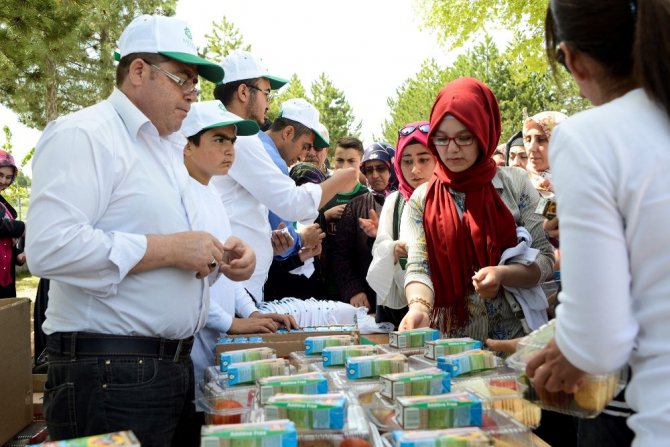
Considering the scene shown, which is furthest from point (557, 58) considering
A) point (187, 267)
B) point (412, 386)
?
point (187, 267)

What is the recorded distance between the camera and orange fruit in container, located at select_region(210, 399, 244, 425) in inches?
63.1

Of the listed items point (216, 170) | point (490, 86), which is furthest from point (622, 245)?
point (490, 86)

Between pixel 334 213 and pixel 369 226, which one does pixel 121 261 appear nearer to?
pixel 369 226

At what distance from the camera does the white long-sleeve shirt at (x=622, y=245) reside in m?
0.99

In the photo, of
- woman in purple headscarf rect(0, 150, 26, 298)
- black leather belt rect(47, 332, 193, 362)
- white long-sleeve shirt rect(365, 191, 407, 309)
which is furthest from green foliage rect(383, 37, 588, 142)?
black leather belt rect(47, 332, 193, 362)

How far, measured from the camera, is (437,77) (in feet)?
130

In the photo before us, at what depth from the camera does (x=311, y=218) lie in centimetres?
349

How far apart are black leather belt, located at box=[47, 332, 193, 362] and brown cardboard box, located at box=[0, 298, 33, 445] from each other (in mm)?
1268

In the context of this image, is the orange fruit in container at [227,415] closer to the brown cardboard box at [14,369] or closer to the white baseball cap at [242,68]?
the brown cardboard box at [14,369]

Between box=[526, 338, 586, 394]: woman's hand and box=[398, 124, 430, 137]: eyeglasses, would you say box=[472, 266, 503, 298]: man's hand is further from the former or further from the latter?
box=[398, 124, 430, 137]: eyeglasses

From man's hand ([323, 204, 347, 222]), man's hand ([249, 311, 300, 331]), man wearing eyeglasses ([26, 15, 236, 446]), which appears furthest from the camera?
man's hand ([323, 204, 347, 222])

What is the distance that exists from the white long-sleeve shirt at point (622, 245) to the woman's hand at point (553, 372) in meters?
0.11

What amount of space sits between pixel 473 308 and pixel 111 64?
15558 millimetres

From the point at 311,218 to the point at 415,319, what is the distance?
128 cm
